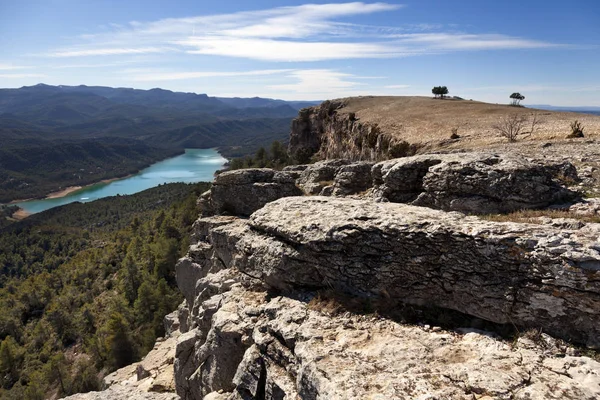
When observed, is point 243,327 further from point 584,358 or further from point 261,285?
point 584,358

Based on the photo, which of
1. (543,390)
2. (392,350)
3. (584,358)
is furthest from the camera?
(392,350)

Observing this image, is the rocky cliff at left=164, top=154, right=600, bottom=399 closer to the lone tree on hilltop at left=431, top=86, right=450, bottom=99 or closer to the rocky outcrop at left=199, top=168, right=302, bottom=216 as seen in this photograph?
the rocky outcrop at left=199, top=168, right=302, bottom=216

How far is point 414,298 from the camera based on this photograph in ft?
41.0

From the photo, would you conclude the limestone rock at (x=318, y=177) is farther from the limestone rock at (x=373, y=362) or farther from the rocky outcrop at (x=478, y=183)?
the limestone rock at (x=373, y=362)

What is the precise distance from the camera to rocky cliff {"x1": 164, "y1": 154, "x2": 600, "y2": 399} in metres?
9.57

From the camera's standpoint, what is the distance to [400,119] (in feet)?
193

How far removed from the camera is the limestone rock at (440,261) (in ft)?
32.6

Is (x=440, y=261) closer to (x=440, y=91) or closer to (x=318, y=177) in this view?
(x=318, y=177)

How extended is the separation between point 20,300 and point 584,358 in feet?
379

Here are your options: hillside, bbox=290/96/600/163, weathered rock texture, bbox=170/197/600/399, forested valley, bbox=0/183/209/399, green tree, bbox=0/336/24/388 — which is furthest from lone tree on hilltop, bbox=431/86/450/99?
green tree, bbox=0/336/24/388

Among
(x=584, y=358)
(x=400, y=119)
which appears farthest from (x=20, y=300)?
(x=584, y=358)

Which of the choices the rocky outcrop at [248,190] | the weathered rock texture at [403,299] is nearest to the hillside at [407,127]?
the rocky outcrop at [248,190]

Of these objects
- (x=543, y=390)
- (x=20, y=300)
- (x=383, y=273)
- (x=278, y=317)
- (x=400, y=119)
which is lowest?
(x=20, y=300)

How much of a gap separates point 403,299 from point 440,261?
1.97 meters
